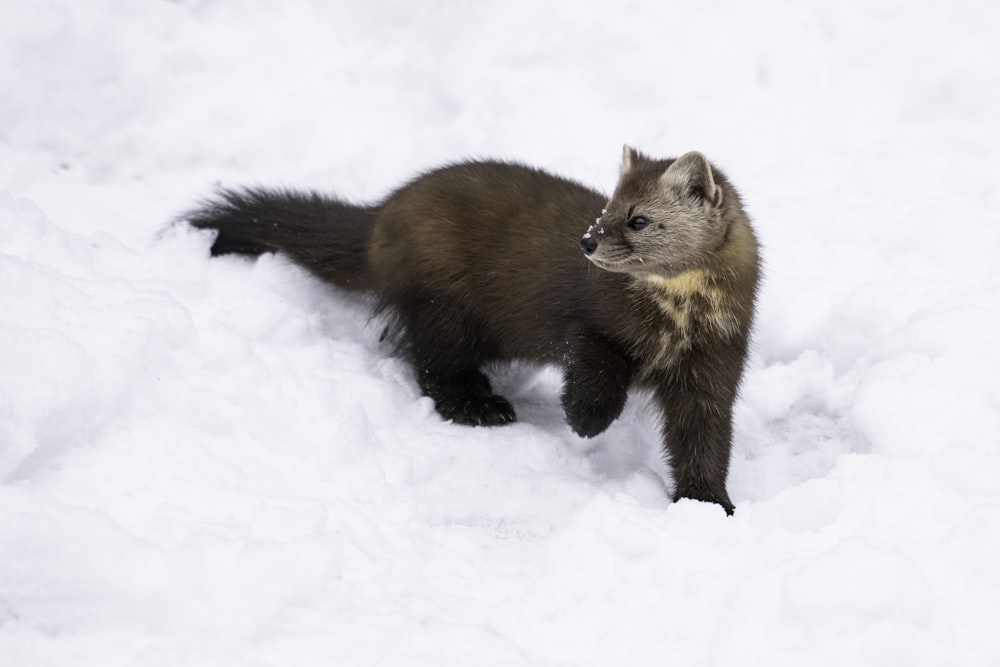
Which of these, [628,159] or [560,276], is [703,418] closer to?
[560,276]

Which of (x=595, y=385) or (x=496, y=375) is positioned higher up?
(x=595, y=385)

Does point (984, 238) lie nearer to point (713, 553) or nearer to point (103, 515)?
point (713, 553)

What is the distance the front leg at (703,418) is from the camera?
14.5 ft

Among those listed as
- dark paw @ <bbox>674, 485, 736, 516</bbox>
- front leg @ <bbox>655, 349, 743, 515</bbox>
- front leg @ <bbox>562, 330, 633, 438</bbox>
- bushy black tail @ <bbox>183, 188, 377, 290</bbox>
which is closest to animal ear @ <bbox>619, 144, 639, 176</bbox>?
front leg @ <bbox>562, 330, 633, 438</bbox>

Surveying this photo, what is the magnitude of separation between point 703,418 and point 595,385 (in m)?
0.44

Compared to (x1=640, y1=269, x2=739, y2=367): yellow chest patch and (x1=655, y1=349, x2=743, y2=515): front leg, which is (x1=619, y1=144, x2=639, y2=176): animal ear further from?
(x1=655, y1=349, x2=743, y2=515): front leg

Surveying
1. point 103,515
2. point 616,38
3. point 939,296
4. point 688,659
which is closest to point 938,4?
point 616,38

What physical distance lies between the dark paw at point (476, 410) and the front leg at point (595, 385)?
46cm

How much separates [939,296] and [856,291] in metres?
0.35

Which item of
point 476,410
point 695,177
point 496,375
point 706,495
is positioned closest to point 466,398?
point 476,410

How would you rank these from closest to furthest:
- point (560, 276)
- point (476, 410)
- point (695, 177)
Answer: point (695, 177), point (560, 276), point (476, 410)

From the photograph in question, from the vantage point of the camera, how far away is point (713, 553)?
3.53 meters

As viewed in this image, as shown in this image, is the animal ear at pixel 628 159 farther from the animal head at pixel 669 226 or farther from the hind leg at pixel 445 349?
the hind leg at pixel 445 349

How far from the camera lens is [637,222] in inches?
173
